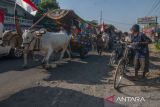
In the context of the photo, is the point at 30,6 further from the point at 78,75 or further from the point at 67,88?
the point at 67,88

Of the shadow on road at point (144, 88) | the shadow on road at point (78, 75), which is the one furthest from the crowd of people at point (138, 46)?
the shadow on road at point (78, 75)

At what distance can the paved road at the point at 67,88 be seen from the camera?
26.4 ft

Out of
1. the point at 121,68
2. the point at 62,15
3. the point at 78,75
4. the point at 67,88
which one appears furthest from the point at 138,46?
the point at 62,15

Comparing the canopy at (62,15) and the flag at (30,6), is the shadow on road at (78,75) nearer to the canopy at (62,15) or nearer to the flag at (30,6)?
the flag at (30,6)

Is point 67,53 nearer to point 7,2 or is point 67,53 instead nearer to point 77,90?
point 77,90

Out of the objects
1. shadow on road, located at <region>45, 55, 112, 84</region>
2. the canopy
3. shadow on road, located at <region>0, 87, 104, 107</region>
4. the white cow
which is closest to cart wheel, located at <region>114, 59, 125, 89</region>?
shadow on road, located at <region>45, 55, 112, 84</region>

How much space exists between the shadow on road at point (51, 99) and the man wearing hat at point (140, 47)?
2.79 m

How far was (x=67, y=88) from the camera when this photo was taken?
970cm

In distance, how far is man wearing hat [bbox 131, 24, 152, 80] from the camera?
10.7 metres

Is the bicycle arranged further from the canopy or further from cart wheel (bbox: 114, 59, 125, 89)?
the canopy

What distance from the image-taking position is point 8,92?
9.15 m

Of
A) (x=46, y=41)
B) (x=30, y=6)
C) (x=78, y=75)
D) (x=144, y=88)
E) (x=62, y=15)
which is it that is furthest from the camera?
(x=62, y=15)

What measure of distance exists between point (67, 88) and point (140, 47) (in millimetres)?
2916

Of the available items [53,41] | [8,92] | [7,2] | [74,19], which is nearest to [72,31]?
[74,19]
